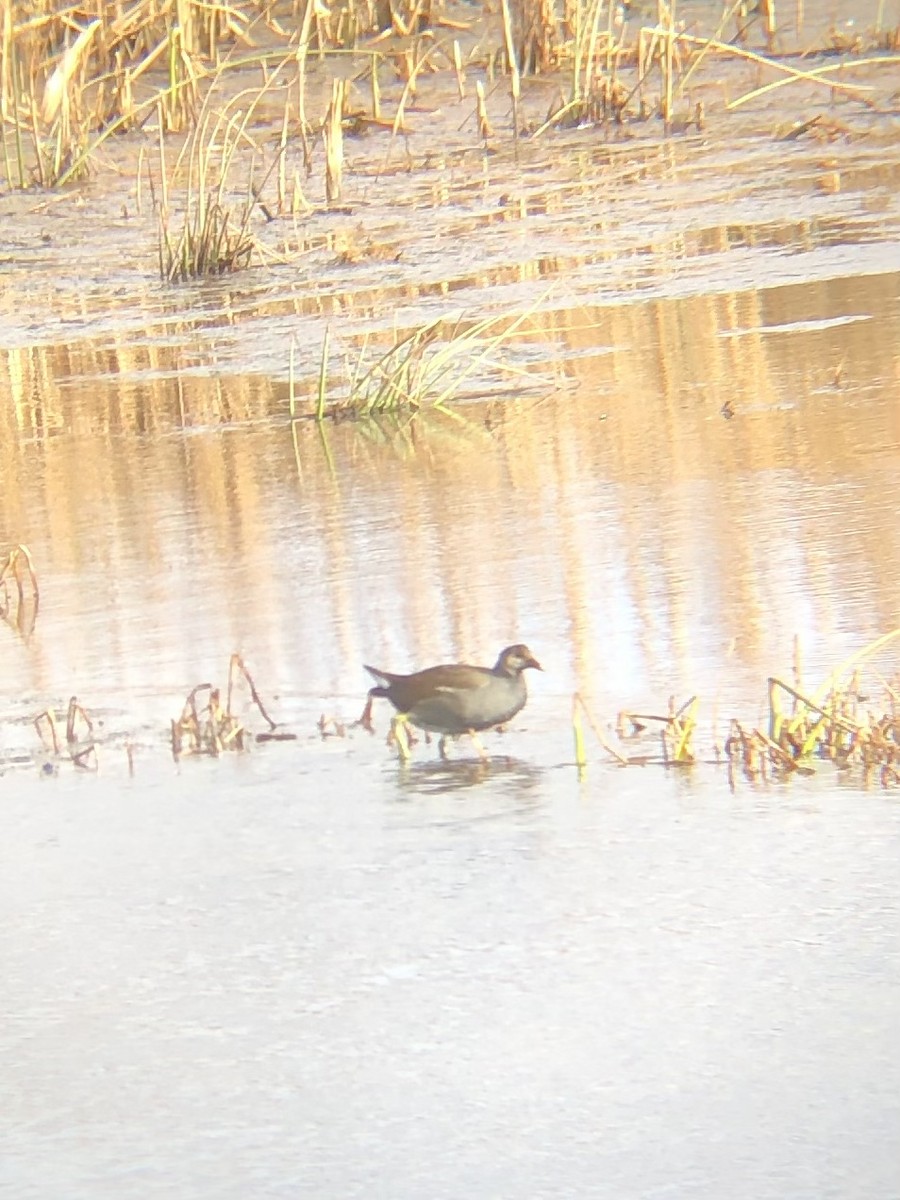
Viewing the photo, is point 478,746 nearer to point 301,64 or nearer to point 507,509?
point 507,509

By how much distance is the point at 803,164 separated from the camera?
1283cm

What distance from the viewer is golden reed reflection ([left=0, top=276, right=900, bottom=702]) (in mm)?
5270

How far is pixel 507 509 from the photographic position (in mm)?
6543

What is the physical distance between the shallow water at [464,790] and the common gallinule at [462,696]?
9 cm

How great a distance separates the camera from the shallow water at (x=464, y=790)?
3012 mm

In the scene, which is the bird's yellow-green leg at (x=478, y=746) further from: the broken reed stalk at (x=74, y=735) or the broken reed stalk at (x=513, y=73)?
the broken reed stalk at (x=513, y=73)

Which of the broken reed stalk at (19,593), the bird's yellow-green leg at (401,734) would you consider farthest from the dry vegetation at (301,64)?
the bird's yellow-green leg at (401,734)

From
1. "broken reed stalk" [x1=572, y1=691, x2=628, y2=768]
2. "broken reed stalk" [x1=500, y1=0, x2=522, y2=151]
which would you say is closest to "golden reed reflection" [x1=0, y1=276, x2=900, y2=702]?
"broken reed stalk" [x1=572, y1=691, x2=628, y2=768]

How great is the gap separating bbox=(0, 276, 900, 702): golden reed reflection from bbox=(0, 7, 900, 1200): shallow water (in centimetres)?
2

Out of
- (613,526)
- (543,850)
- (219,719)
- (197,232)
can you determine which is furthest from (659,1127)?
(197,232)

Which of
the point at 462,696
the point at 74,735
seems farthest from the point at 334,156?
the point at 462,696

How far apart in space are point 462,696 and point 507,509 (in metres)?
2.17

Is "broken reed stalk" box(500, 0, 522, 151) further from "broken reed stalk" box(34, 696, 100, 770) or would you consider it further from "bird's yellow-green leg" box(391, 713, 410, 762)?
"bird's yellow-green leg" box(391, 713, 410, 762)

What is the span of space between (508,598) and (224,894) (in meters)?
1.87
